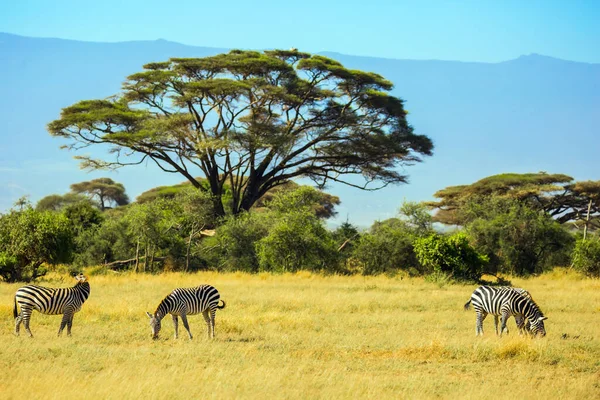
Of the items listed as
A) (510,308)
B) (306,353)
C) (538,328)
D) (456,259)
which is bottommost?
(306,353)

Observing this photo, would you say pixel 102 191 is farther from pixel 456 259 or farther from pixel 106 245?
pixel 456 259

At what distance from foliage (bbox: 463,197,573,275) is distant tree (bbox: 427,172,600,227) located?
23.2 ft

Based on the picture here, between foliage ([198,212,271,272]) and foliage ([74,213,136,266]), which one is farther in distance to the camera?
foliage ([74,213,136,266])

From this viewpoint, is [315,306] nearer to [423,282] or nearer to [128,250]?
[423,282]

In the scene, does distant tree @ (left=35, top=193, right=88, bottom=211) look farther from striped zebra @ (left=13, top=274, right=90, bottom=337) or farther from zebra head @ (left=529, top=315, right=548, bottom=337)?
zebra head @ (left=529, top=315, right=548, bottom=337)

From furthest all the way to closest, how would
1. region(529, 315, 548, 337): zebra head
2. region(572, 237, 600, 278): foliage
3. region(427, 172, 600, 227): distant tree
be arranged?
1. region(427, 172, 600, 227): distant tree
2. region(572, 237, 600, 278): foliage
3. region(529, 315, 548, 337): zebra head

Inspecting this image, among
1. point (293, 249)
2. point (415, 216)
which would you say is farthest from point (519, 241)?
point (293, 249)

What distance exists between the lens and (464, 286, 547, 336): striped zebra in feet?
39.6

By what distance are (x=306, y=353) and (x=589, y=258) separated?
59.9 feet

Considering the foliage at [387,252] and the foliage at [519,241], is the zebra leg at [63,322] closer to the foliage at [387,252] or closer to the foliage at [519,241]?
the foliage at [387,252]

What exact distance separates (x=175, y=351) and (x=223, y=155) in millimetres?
24685

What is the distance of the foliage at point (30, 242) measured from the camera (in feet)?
74.8

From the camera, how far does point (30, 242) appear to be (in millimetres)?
22906

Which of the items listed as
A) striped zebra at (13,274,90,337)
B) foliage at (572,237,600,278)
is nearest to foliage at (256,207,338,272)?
foliage at (572,237,600,278)
